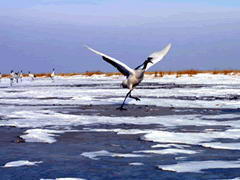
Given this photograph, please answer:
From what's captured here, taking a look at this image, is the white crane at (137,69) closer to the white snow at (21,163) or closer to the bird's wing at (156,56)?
the bird's wing at (156,56)

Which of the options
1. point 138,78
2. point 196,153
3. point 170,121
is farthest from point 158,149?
point 138,78

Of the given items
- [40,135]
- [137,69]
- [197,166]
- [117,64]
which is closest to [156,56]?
[137,69]

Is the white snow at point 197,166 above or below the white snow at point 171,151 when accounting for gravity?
below

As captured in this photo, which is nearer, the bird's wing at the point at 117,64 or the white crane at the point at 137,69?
the bird's wing at the point at 117,64

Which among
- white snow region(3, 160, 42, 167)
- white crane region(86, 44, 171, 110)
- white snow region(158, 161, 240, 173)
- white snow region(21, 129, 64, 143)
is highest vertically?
white crane region(86, 44, 171, 110)

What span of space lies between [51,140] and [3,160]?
2317 mm

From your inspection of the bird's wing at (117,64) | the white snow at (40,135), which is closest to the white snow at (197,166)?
the white snow at (40,135)

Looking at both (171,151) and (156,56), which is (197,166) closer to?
(171,151)

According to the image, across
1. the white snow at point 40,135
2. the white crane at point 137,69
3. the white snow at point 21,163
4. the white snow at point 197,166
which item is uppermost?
the white crane at point 137,69

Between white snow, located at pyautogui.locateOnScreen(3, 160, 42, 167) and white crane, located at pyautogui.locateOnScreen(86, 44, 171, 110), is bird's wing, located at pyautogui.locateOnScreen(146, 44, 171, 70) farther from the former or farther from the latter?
white snow, located at pyautogui.locateOnScreen(3, 160, 42, 167)

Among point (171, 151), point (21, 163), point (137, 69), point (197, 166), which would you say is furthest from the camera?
point (137, 69)

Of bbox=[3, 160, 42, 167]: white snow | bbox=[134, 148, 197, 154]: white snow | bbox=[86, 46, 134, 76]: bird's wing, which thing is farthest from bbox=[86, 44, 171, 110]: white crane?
bbox=[3, 160, 42, 167]: white snow

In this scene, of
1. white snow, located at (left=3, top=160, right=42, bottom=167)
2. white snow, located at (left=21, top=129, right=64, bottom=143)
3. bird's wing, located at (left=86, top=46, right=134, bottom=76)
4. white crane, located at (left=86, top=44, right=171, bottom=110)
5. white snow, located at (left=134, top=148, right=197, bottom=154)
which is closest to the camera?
white snow, located at (left=3, top=160, right=42, bottom=167)

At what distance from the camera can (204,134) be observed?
10898 millimetres
